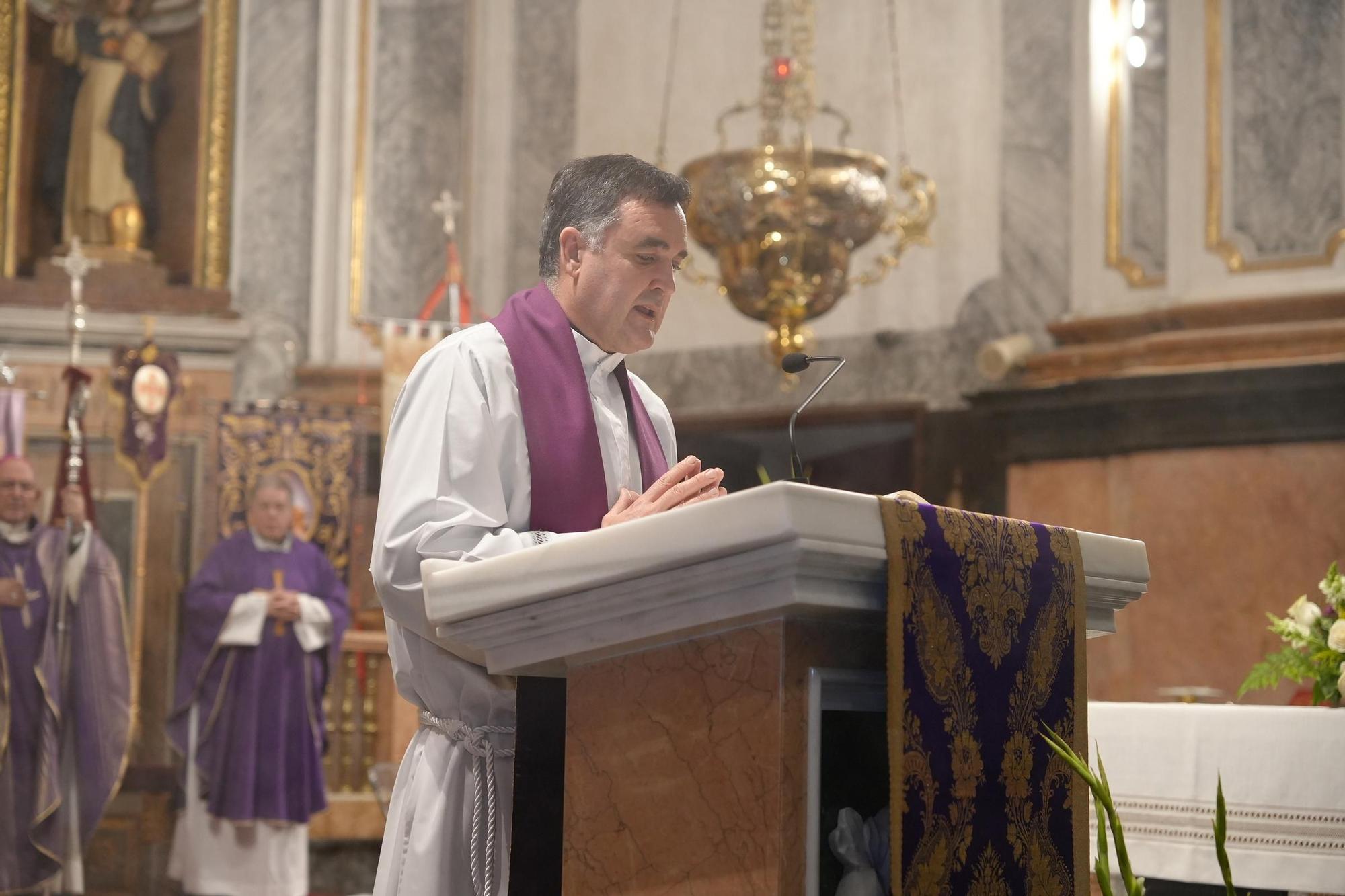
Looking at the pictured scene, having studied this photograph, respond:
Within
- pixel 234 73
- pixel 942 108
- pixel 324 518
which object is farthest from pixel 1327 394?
pixel 234 73

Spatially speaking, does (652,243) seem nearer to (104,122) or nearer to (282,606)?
(282,606)

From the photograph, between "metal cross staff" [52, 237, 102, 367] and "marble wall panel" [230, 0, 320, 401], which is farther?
"marble wall panel" [230, 0, 320, 401]

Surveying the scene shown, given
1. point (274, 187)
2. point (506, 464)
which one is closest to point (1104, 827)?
point (506, 464)

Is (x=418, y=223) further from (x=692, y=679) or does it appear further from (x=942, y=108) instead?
(x=692, y=679)

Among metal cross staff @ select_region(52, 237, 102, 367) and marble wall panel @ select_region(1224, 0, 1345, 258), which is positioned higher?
marble wall panel @ select_region(1224, 0, 1345, 258)

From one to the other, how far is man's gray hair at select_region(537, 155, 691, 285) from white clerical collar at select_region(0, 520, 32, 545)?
20.2 feet

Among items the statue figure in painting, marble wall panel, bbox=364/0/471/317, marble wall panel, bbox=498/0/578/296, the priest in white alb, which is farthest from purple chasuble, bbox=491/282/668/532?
the statue figure in painting

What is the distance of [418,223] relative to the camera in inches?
388

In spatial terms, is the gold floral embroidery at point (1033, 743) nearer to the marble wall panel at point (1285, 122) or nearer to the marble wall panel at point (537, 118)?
the marble wall panel at point (1285, 122)

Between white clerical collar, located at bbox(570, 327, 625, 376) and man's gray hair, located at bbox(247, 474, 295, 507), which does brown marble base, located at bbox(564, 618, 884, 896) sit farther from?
man's gray hair, located at bbox(247, 474, 295, 507)

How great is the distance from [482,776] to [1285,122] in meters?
6.39

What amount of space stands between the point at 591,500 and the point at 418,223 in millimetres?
7911

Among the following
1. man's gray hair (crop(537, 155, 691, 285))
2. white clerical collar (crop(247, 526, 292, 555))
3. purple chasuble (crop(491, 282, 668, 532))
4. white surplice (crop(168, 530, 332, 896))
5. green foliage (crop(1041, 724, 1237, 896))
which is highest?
man's gray hair (crop(537, 155, 691, 285))

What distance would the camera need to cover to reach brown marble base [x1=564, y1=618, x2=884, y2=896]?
4.98ft
